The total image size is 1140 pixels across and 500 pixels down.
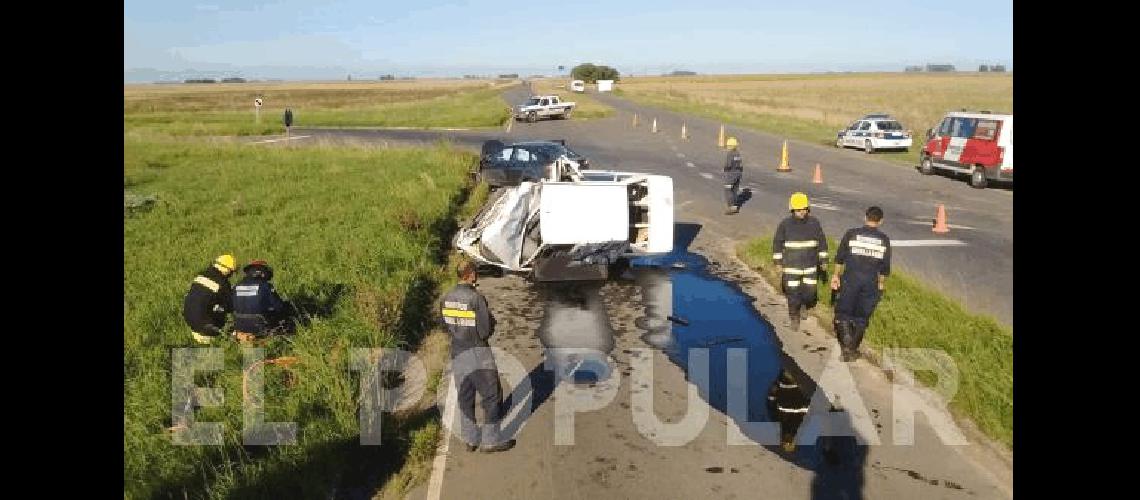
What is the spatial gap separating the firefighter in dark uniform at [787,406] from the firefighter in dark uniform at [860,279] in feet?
2.96

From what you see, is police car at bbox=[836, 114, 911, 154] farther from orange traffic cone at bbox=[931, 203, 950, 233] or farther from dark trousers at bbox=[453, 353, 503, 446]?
dark trousers at bbox=[453, 353, 503, 446]

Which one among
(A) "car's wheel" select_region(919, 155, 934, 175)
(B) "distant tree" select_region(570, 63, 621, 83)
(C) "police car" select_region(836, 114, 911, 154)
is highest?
(B) "distant tree" select_region(570, 63, 621, 83)

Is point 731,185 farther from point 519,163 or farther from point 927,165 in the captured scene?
point 927,165

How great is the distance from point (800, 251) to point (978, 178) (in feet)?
49.2

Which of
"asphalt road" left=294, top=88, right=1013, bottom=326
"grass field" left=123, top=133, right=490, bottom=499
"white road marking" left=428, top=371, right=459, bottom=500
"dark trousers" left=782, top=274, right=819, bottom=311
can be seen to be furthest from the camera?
"asphalt road" left=294, top=88, right=1013, bottom=326

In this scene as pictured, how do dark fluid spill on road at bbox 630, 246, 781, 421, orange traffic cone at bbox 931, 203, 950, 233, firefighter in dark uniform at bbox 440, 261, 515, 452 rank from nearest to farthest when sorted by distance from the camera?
1. firefighter in dark uniform at bbox 440, 261, 515, 452
2. dark fluid spill on road at bbox 630, 246, 781, 421
3. orange traffic cone at bbox 931, 203, 950, 233

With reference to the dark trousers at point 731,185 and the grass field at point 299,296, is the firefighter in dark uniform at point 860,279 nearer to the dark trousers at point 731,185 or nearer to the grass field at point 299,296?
the grass field at point 299,296

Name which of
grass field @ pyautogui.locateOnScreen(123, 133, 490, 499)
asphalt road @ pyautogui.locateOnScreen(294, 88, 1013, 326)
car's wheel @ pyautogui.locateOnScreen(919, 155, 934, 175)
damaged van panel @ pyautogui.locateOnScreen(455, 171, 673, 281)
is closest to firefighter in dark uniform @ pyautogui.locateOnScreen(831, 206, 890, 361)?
asphalt road @ pyautogui.locateOnScreen(294, 88, 1013, 326)

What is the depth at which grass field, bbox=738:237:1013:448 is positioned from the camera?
21.8 feet

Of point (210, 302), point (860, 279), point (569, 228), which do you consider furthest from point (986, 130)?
point (210, 302)

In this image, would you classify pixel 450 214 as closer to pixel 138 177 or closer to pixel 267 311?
pixel 267 311

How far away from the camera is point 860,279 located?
26.0 feet

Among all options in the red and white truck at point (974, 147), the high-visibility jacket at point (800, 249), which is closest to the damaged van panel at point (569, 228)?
the high-visibility jacket at point (800, 249)
